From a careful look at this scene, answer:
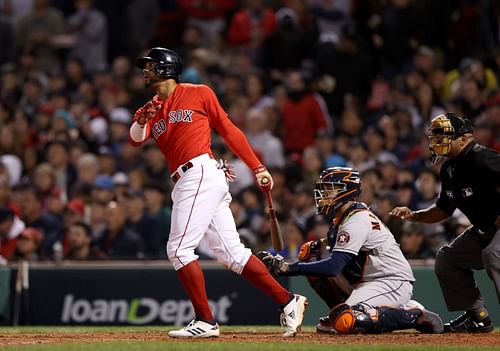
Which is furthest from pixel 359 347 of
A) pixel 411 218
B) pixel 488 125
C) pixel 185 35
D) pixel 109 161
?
pixel 185 35

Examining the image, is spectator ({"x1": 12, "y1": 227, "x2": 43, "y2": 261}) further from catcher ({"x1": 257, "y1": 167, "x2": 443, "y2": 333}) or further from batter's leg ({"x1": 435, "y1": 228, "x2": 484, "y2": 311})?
batter's leg ({"x1": 435, "y1": 228, "x2": 484, "y2": 311})

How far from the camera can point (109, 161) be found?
1603 cm

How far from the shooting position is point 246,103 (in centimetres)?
1681

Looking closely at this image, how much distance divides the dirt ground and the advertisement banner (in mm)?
3234

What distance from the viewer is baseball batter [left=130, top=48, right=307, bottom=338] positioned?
8.55 metres

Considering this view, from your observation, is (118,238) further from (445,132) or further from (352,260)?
(445,132)

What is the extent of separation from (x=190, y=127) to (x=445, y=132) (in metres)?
2.03

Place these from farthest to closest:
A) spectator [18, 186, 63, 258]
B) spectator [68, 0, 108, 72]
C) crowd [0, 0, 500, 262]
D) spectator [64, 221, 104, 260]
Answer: spectator [68, 0, 108, 72] < spectator [18, 186, 63, 258] < crowd [0, 0, 500, 262] < spectator [64, 221, 104, 260]

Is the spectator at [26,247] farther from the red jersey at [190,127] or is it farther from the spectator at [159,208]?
the red jersey at [190,127]

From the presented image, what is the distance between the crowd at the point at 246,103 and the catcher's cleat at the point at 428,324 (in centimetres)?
326

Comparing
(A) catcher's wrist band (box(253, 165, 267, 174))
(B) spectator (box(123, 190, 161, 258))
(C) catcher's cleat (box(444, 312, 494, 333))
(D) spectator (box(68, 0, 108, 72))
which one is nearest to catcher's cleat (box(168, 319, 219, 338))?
(A) catcher's wrist band (box(253, 165, 267, 174))

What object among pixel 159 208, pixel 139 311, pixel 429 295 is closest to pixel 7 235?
pixel 159 208

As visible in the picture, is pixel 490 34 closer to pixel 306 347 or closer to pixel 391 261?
Answer: pixel 391 261

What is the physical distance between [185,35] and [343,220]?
33.5 ft
